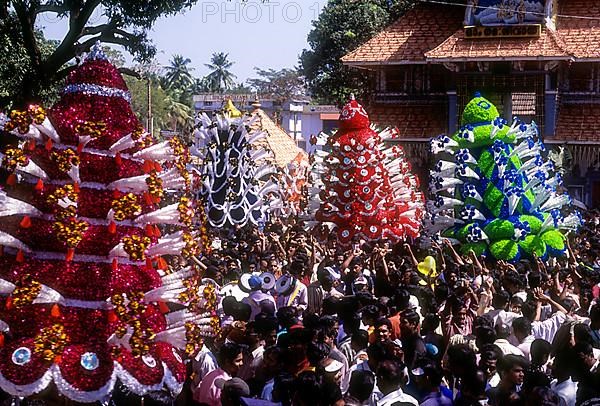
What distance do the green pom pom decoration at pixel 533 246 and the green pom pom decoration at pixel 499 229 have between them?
0.25 metres

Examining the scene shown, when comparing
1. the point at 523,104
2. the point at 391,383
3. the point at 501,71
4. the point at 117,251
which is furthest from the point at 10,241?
the point at 523,104

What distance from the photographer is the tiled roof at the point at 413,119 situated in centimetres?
2528

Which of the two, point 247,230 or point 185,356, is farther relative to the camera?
point 247,230

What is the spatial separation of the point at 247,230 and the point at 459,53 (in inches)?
429

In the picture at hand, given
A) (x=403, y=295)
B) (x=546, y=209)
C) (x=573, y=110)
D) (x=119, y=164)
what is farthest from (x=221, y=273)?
(x=573, y=110)

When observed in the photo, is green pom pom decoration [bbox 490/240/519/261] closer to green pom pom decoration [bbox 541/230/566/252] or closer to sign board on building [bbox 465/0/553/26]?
green pom pom decoration [bbox 541/230/566/252]

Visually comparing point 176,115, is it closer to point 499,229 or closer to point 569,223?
point 569,223

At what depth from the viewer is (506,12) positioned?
23625mm

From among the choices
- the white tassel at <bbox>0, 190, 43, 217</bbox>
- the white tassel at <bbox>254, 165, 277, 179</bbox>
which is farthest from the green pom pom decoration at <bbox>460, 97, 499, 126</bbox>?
the white tassel at <bbox>0, 190, 43, 217</bbox>

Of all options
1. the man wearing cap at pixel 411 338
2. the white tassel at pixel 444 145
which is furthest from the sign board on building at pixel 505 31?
the man wearing cap at pixel 411 338

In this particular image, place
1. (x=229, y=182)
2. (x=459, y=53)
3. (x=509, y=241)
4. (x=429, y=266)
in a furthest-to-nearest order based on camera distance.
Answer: (x=459, y=53) → (x=229, y=182) → (x=509, y=241) → (x=429, y=266)

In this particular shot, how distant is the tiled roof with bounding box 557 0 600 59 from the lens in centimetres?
2397

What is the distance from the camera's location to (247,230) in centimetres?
1565

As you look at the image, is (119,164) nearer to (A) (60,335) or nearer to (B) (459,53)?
(A) (60,335)
